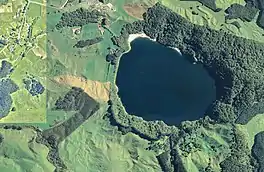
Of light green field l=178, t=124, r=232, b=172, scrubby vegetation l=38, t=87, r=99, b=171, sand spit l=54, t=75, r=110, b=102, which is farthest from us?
light green field l=178, t=124, r=232, b=172

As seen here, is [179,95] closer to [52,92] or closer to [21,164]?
[52,92]

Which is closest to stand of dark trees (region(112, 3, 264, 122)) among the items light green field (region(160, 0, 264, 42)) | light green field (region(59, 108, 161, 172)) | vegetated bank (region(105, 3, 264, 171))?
vegetated bank (region(105, 3, 264, 171))

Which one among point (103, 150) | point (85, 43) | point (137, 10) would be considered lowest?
point (103, 150)

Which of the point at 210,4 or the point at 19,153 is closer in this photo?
the point at 19,153

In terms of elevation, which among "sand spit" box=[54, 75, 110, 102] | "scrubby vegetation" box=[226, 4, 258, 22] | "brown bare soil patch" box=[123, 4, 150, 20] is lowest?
"sand spit" box=[54, 75, 110, 102]

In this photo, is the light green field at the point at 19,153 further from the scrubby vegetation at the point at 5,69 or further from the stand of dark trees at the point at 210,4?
the stand of dark trees at the point at 210,4

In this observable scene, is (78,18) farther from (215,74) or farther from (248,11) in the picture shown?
(248,11)

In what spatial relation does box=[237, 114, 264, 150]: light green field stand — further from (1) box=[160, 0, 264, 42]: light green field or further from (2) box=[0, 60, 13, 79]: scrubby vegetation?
(2) box=[0, 60, 13, 79]: scrubby vegetation

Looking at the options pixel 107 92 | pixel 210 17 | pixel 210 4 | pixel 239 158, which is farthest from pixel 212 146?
pixel 210 4
